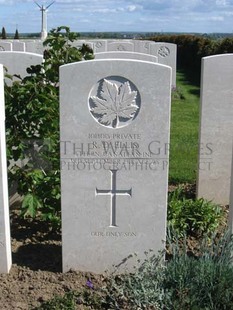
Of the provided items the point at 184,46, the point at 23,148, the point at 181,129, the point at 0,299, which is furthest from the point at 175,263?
the point at 184,46

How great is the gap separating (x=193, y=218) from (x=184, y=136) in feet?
13.3

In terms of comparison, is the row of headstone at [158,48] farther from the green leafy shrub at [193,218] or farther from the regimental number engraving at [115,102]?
the regimental number engraving at [115,102]

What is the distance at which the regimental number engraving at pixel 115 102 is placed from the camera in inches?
126

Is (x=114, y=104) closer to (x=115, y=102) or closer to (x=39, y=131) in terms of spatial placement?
(x=115, y=102)

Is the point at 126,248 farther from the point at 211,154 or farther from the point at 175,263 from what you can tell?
the point at 211,154

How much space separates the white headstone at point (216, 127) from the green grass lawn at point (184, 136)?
780 mm

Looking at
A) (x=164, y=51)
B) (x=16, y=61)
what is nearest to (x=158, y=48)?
(x=164, y=51)

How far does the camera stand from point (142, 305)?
3.06 meters

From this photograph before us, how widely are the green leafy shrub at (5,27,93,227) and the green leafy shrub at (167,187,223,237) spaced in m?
1.03

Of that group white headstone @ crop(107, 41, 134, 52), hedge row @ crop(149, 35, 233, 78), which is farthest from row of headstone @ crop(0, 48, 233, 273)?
white headstone @ crop(107, 41, 134, 52)

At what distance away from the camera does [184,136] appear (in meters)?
8.16

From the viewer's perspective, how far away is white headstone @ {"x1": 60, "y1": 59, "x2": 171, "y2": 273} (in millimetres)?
3184

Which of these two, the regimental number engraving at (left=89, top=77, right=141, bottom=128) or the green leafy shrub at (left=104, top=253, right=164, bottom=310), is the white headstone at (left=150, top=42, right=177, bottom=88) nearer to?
the regimental number engraving at (left=89, top=77, right=141, bottom=128)

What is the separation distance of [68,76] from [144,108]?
1.81 ft
